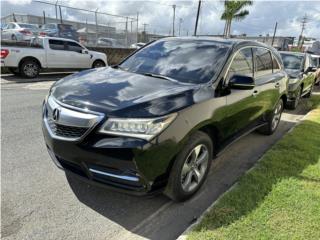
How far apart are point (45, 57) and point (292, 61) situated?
9.88 meters

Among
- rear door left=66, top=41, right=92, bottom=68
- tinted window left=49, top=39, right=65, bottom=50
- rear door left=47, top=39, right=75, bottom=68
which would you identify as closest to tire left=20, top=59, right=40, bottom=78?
rear door left=47, top=39, right=75, bottom=68

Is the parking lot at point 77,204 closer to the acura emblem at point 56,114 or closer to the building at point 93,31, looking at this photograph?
the acura emblem at point 56,114

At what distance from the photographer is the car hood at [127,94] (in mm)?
2721

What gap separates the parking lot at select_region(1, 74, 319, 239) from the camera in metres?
2.77

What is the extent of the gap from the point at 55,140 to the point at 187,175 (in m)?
1.43

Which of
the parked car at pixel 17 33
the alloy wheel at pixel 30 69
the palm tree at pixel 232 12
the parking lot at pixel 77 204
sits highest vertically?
the palm tree at pixel 232 12

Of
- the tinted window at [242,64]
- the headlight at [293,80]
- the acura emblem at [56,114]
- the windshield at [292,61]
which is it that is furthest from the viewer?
the windshield at [292,61]

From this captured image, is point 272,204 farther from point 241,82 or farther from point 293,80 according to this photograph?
point 293,80

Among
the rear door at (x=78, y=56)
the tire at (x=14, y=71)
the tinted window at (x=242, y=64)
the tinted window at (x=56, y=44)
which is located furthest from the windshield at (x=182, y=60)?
the rear door at (x=78, y=56)

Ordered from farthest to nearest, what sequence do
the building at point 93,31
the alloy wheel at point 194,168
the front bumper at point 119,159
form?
the building at point 93,31, the alloy wheel at point 194,168, the front bumper at point 119,159

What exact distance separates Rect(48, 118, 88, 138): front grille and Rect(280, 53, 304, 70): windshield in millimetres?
8598

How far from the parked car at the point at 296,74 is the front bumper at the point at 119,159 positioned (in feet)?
21.6

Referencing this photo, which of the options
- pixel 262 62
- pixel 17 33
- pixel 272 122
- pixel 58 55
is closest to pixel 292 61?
pixel 272 122

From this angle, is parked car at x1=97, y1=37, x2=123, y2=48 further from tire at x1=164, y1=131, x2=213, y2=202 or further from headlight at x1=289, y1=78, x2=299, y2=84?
tire at x1=164, y1=131, x2=213, y2=202
